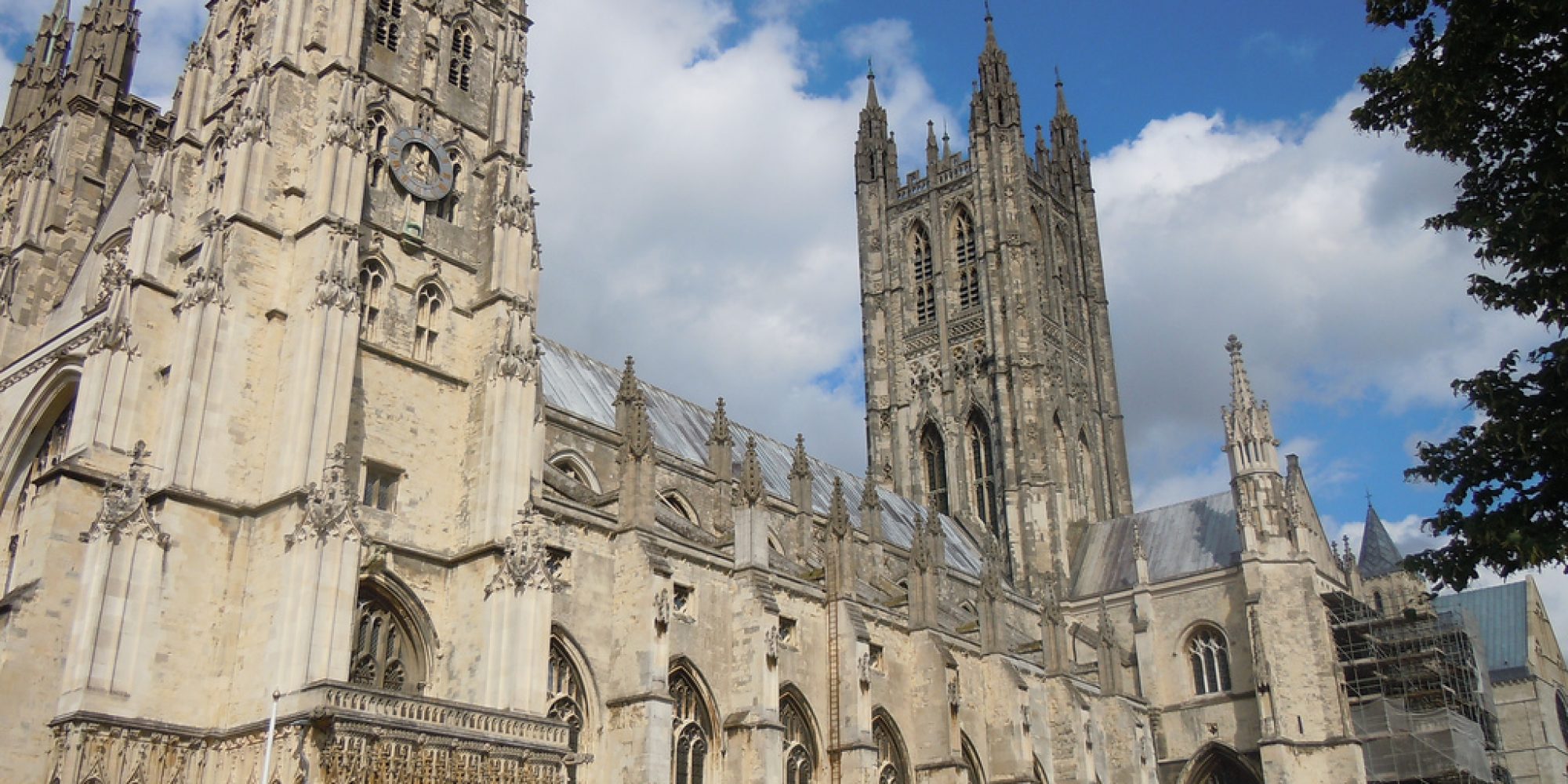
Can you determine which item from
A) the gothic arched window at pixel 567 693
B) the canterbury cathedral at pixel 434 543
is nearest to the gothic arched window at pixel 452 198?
the canterbury cathedral at pixel 434 543

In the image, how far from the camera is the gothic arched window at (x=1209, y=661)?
44656mm

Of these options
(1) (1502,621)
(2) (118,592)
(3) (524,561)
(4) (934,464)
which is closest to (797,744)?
(3) (524,561)

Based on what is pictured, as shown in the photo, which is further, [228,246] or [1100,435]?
[1100,435]

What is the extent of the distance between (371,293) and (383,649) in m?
6.23

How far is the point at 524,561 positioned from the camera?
22922 mm

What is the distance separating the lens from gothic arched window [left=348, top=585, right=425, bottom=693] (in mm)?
21891

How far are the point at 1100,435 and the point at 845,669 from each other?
28257mm

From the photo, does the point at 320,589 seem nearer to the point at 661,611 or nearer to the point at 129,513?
the point at 129,513

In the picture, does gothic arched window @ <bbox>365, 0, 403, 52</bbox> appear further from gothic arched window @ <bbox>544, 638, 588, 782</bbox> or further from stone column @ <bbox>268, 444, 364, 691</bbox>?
gothic arched window @ <bbox>544, 638, 588, 782</bbox>

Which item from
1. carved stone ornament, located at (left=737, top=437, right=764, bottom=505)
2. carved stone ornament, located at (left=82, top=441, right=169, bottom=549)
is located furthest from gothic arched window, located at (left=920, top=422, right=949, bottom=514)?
carved stone ornament, located at (left=82, top=441, right=169, bottom=549)

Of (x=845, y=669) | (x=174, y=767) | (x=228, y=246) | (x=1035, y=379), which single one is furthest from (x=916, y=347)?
(x=174, y=767)

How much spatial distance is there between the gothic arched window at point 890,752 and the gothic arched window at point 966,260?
25632mm

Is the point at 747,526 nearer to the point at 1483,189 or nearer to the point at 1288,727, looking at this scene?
the point at 1483,189

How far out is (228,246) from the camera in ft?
74.2
